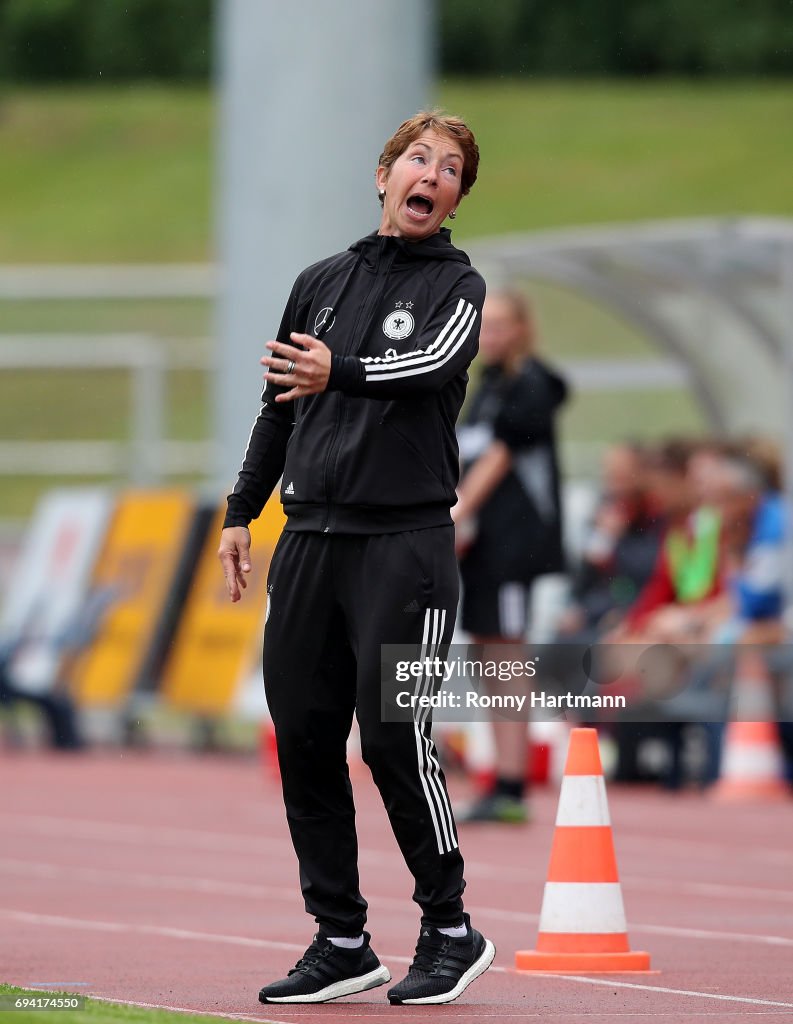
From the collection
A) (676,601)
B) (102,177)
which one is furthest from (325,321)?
(102,177)

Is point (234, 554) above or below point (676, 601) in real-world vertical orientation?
above

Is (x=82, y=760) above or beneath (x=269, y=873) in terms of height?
beneath

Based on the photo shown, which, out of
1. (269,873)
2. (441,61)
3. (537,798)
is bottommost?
(441,61)

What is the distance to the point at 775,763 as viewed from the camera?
13.3m

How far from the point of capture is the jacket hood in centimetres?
615

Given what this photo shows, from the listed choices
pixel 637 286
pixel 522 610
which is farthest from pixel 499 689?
pixel 637 286

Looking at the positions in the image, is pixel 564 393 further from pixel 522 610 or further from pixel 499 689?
pixel 499 689

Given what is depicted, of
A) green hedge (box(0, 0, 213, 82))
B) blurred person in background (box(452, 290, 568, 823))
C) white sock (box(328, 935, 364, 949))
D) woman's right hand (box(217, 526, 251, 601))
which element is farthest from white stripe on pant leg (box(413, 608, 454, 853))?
green hedge (box(0, 0, 213, 82))

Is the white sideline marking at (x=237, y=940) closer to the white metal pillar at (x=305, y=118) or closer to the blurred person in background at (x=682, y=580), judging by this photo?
the blurred person in background at (x=682, y=580)

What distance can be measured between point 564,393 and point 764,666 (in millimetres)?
2614

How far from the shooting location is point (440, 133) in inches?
244

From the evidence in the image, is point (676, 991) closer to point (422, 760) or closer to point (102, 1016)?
point (422, 760)

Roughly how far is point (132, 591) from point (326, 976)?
39.5 ft

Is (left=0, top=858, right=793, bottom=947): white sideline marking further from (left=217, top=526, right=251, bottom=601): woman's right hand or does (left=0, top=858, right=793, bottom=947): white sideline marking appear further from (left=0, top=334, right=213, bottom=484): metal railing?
(left=0, top=334, right=213, bottom=484): metal railing
